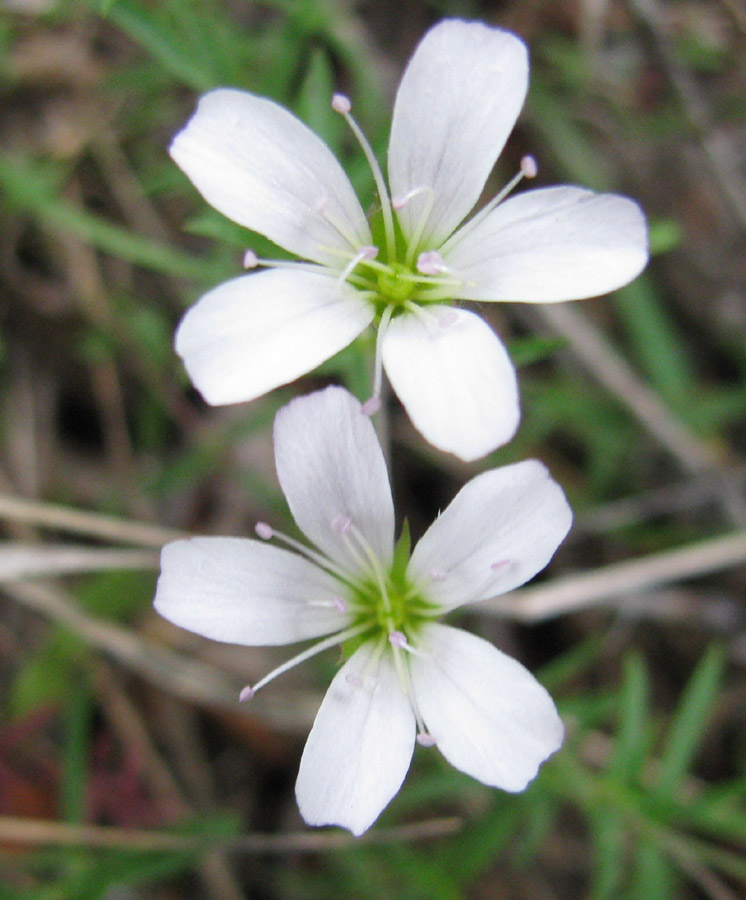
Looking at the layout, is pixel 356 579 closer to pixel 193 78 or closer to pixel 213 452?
pixel 193 78

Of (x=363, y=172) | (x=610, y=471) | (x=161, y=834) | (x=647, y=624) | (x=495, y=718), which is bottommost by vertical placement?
(x=647, y=624)

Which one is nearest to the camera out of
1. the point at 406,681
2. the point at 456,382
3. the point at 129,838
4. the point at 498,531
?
the point at 456,382

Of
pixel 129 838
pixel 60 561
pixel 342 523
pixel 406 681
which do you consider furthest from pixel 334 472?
pixel 129 838

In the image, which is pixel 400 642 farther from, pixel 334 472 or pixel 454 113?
pixel 454 113

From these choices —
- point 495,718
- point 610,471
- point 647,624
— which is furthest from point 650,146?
point 495,718

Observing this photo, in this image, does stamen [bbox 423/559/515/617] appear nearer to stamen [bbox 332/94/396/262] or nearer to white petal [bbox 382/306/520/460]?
white petal [bbox 382/306/520/460]

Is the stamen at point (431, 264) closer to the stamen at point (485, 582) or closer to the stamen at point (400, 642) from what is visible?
the stamen at point (485, 582)
